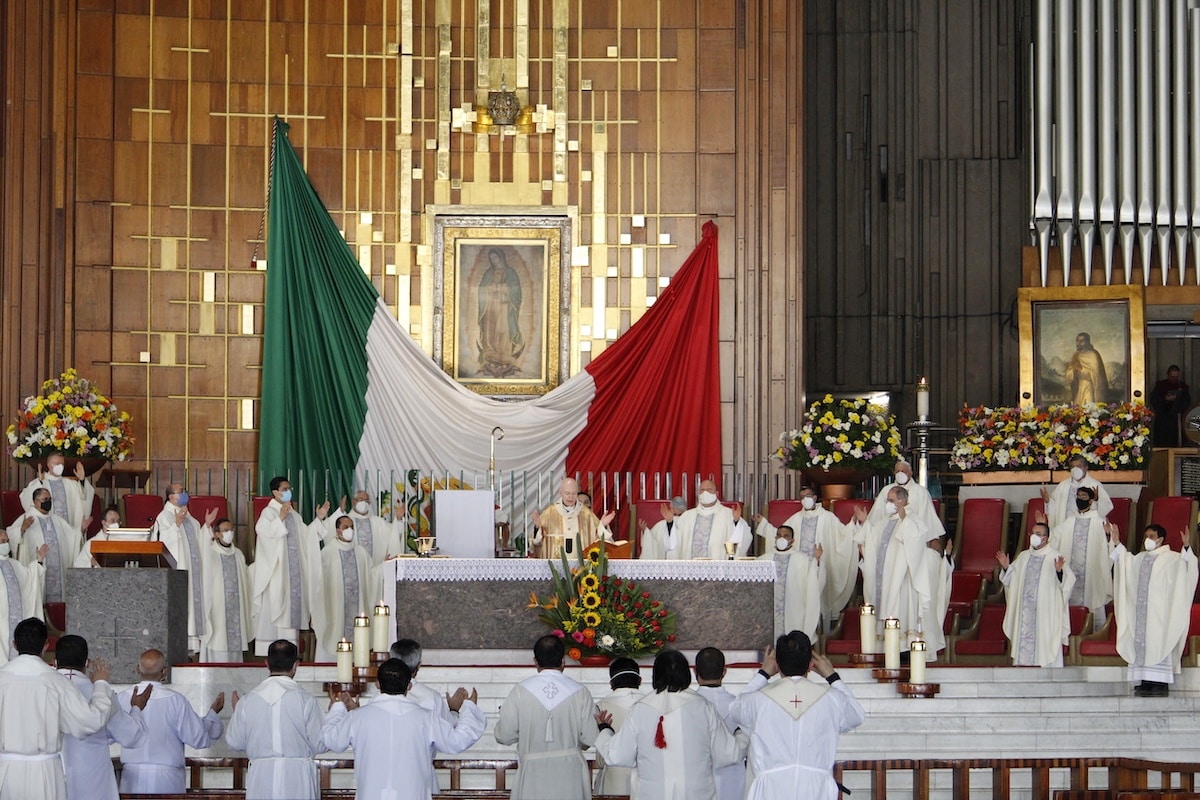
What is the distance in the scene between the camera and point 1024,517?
1569 cm

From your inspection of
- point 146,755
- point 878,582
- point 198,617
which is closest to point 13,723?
point 146,755

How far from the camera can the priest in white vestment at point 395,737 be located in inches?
316

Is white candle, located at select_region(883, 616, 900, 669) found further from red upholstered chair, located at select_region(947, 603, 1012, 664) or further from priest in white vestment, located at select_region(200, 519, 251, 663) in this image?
priest in white vestment, located at select_region(200, 519, 251, 663)

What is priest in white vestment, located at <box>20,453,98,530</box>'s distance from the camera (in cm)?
1473

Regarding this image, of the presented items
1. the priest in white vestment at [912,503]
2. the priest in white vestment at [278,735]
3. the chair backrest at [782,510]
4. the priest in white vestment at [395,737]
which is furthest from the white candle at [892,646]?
the priest in white vestment at [278,735]

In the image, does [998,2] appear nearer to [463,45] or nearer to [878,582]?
[463,45]

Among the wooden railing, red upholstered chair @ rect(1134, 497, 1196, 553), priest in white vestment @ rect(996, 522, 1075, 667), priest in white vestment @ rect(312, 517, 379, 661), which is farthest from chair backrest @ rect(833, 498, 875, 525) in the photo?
the wooden railing

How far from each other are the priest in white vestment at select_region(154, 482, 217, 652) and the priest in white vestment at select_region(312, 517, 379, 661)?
0.87 m

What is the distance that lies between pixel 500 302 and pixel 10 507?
188 inches

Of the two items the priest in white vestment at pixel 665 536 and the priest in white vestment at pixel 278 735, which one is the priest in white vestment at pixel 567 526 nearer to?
the priest in white vestment at pixel 665 536

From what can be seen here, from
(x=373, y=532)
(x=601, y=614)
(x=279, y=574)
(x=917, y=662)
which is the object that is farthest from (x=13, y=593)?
(x=917, y=662)

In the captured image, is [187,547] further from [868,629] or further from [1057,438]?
[1057,438]

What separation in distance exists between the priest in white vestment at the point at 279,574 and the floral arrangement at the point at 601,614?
2525 mm

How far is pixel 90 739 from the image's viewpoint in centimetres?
873
